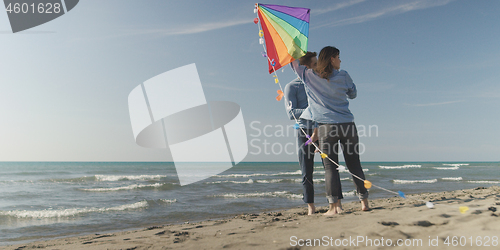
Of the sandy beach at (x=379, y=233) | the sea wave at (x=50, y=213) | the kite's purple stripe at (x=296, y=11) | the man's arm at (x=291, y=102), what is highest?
the kite's purple stripe at (x=296, y=11)

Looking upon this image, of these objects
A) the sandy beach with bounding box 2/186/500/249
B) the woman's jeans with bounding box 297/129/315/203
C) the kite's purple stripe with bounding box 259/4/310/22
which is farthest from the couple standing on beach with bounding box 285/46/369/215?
the kite's purple stripe with bounding box 259/4/310/22

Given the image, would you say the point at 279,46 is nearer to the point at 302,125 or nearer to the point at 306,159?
the point at 302,125

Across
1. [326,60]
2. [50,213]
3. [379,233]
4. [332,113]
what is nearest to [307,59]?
[326,60]

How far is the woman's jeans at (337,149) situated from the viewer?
254 centimetres

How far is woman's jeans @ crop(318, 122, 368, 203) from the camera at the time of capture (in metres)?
2.54

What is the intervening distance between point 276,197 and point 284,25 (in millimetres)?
5673

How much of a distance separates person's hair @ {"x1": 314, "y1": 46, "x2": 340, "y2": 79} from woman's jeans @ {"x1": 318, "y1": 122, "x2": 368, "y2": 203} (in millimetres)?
515

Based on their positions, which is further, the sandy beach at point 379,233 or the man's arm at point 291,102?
the man's arm at point 291,102

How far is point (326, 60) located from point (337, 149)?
2.87 ft

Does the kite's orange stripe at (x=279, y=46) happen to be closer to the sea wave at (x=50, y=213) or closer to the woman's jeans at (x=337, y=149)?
the woman's jeans at (x=337, y=149)

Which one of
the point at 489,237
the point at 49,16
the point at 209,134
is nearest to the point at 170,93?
the point at 209,134

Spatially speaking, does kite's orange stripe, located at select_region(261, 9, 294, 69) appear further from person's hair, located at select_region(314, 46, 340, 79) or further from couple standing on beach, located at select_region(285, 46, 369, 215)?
person's hair, located at select_region(314, 46, 340, 79)

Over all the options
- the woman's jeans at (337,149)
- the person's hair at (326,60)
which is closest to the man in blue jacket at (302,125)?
the woman's jeans at (337,149)

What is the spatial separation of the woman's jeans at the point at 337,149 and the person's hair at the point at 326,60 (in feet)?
1.69
